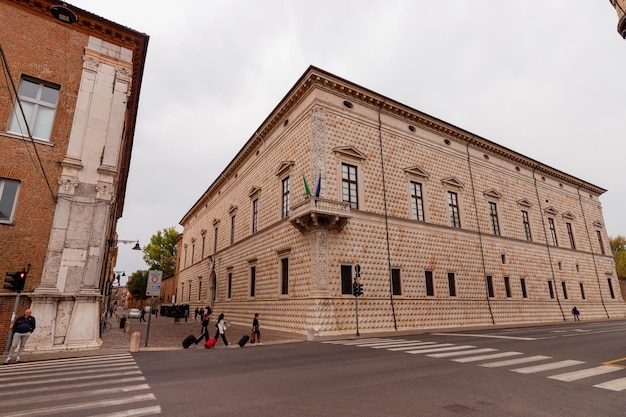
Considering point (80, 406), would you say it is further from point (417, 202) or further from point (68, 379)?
point (417, 202)

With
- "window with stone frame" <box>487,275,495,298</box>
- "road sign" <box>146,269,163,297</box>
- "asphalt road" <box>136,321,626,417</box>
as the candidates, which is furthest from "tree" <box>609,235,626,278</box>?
"road sign" <box>146,269,163,297</box>

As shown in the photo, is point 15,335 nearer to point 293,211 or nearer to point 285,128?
point 293,211

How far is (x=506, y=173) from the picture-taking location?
2977 centimetres

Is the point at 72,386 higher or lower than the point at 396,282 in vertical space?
lower

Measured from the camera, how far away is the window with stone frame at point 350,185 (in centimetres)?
1957

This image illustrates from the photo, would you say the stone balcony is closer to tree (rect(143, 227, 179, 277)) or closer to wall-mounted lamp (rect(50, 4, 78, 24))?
wall-mounted lamp (rect(50, 4, 78, 24))

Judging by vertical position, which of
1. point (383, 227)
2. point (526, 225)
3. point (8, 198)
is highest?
point (526, 225)

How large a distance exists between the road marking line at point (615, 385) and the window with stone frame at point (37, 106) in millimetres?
18778

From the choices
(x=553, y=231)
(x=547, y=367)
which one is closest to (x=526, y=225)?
(x=553, y=231)

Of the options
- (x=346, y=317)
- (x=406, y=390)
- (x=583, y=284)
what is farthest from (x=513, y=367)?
(x=583, y=284)

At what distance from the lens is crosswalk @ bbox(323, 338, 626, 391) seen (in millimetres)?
7070

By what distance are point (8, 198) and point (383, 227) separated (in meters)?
17.5

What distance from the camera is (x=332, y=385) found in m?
6.60

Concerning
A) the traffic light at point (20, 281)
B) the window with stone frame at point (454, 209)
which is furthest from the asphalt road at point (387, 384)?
the window with stone frame at point (454, 209)
